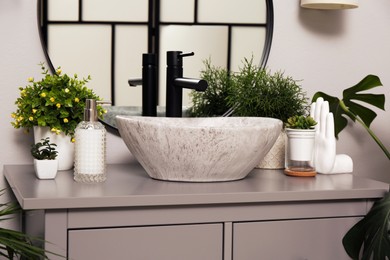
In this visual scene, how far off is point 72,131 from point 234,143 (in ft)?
1.47

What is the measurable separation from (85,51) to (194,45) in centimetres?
33

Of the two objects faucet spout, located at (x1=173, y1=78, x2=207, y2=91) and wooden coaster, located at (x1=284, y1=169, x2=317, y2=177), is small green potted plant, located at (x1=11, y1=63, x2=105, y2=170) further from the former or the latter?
wooden coaster, located at (x1=284, y1=169, x2=317, y2=177)

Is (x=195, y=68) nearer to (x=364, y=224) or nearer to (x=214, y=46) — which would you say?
(x=214, y=46)

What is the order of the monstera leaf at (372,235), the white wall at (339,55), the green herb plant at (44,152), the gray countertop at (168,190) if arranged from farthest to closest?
the white wall at (339,55)
the green herb plant at (44,152)
the monstera leaf at (372,235)
the gray countertop at (168,190)

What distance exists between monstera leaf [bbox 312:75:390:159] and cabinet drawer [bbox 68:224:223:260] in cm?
70

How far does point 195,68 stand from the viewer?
184 cm

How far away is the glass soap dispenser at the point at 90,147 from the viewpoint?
1.40 metres

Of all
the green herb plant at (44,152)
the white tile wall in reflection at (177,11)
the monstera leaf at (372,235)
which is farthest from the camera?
the white tile wall in reflection at (177,11)

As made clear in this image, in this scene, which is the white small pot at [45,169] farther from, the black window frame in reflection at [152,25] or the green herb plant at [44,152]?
the black window frame in reflection at [152,25]

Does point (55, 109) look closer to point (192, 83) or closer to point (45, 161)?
point (45, 161)

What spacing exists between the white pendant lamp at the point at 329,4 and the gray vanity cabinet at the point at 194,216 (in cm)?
63

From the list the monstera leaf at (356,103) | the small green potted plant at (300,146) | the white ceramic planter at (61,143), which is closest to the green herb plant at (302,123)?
the small green potted plant at (300,146)

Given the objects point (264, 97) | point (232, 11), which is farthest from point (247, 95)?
point (232, 11)

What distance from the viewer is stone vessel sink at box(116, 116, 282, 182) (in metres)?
1.36
